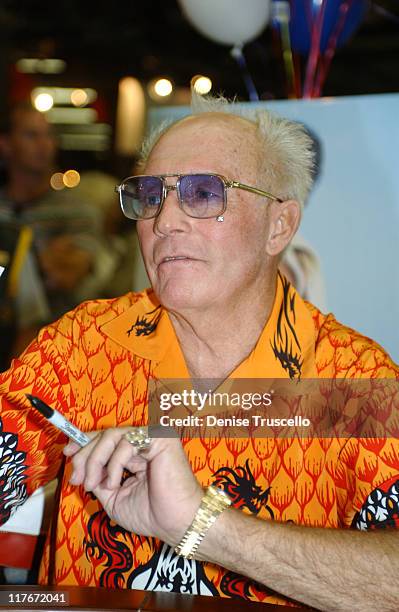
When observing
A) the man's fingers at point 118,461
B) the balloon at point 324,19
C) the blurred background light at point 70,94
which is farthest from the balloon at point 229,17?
the blurred background light at point 70,94

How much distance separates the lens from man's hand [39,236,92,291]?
14.6ft

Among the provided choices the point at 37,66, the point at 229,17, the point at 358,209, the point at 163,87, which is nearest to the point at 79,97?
the point at 37,66

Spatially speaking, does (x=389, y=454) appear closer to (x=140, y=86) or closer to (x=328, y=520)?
(x=328, y=520)

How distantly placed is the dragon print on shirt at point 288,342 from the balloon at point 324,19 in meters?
1.70

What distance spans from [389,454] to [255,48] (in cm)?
399

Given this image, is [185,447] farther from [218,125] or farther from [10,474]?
[218,125]

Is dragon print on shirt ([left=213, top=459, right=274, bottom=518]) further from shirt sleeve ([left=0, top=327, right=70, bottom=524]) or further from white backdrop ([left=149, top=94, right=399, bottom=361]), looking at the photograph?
white backdrop ([left=149, top=94, right=399, bottom=361])

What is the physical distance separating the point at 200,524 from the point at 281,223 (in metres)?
0.75

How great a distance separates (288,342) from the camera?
5.67ft

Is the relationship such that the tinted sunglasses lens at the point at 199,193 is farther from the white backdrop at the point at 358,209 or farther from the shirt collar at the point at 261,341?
the white backdrop at the point at 358,209

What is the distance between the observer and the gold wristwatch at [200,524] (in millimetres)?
1268

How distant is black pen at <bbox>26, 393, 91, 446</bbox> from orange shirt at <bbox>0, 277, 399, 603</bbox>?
0.40 metres

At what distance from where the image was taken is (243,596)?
155 centimetres

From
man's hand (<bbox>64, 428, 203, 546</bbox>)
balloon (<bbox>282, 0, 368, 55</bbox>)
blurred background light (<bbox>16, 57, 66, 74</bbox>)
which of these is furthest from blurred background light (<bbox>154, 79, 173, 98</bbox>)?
man's hand (<bbox>64, 428, 203, 546</bbox>)
